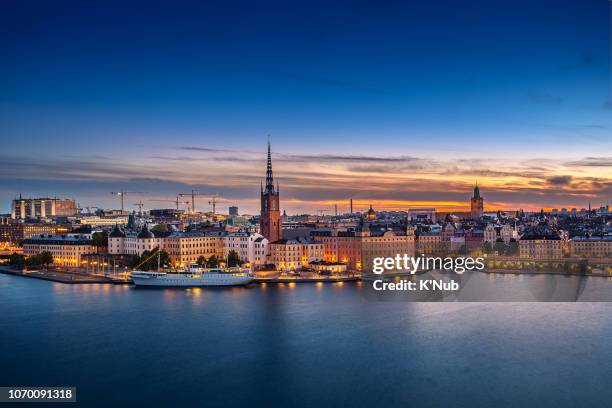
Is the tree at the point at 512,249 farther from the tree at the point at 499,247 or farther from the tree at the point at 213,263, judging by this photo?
the tree at the point at 213,263

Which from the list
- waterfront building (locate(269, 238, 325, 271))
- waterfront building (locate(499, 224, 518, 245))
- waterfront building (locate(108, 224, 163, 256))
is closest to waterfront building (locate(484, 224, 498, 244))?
waterfront building (locate(499, 224, 518, 245))

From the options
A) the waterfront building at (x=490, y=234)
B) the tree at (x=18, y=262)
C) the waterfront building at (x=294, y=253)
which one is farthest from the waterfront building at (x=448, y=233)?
the tree at (x=18, y=262)

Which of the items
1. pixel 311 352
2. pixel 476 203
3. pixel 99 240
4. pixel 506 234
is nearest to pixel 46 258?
pixel 99 240

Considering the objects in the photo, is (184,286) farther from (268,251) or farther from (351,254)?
(351,254)

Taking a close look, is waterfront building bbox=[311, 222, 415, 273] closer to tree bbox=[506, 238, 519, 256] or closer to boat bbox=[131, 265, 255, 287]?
tree bbox=[506, 238, 519, 256]

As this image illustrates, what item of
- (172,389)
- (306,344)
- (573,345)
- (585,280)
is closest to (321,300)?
(306,344)

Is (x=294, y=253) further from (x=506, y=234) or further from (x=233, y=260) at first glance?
(x=506, y=234)
